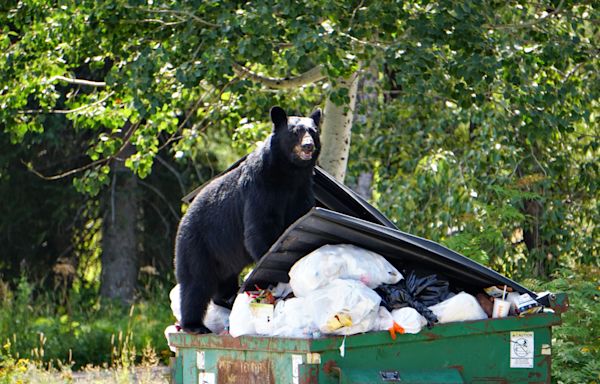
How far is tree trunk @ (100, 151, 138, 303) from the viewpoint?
47.6ft

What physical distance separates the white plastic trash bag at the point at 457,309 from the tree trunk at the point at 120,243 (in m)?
10.5

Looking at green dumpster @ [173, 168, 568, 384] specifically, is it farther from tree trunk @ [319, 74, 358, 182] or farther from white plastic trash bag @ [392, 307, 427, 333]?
tree trunk @ [319, 74, 358, 182]

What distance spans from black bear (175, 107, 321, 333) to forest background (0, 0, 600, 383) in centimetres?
180

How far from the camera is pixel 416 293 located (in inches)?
178

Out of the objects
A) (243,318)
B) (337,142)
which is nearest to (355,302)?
(243,318)

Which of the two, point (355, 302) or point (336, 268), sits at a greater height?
point (336, 268)

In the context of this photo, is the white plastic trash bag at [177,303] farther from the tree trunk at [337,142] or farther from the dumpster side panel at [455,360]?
the tree trunk at [337,142]

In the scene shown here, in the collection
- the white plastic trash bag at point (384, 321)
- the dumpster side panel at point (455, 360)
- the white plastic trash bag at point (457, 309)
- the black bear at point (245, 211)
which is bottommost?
the dumpster side panel at point (455, 360)

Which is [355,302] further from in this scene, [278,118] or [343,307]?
[278,118]

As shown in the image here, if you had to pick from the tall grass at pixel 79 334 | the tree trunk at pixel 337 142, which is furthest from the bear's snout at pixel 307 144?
the tall grass at pixel 79 334

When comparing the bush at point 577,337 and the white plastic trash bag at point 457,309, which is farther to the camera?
the bush at point 577,337

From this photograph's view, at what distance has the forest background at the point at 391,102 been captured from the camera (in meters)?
7.42

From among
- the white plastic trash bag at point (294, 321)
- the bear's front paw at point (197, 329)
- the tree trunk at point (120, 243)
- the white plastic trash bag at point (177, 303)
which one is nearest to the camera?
the white plastic trash bag at point (294, 321)

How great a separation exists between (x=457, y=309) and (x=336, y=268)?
0.60 m
